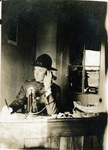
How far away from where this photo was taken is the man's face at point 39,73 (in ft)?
5.29

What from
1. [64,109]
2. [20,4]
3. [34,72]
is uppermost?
[20,4]

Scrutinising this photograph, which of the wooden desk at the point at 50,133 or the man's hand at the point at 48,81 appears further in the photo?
the man's hand at the point at 48,81

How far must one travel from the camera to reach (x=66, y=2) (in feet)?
5.21

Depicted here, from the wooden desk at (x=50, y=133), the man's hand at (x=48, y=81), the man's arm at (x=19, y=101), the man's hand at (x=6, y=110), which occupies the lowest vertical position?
the wooden desk at (x=50, y=133)

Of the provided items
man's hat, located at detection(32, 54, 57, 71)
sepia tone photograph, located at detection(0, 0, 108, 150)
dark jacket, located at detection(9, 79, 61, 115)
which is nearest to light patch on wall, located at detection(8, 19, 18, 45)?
sepia tone photograph, located at detection(0, 0, 108, 150)

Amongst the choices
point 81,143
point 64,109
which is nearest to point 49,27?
point 64,109

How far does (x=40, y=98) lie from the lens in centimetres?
161

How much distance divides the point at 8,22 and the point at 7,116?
0.82 m

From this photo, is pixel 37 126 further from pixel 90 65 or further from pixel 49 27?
pixel 49 27

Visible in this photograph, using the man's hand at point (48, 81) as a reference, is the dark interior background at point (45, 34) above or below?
above

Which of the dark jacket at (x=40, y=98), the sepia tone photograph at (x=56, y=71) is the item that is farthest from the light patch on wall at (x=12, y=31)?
the dark jacket at (x=40, y=98)

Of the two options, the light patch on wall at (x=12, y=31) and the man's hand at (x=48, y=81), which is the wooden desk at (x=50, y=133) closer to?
the man's hand at (x=48, y=81)

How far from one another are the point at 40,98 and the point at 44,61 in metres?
0.34

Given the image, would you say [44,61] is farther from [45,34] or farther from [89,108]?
[89,108]
